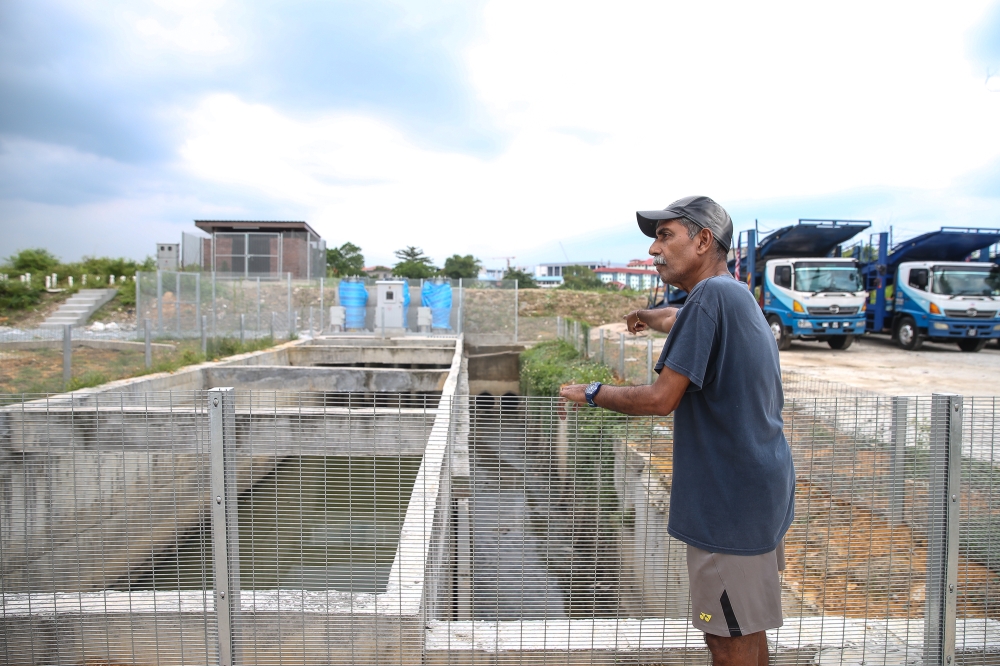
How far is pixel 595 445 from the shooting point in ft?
9.77

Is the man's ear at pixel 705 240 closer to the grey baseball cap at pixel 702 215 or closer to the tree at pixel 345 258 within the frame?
the grey baseball cap at pixel 702 215

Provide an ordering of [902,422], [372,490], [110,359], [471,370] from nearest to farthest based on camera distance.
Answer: [372,490]
[902,422]
[110,359]
[471,370]

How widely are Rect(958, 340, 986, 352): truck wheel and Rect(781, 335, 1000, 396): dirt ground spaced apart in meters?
0.21

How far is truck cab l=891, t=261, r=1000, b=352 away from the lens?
661 inches

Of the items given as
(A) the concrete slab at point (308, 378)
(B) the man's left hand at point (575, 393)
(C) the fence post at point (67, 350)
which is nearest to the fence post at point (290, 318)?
(A) the concrete slab at point (308, 378)

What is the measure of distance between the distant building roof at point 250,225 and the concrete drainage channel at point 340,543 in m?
35.8

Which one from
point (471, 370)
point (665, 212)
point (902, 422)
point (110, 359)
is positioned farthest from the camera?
point (471, 370)

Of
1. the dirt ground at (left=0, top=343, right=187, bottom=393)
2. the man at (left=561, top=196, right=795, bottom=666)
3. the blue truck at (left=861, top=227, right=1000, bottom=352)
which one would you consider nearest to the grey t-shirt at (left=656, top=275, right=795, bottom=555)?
the man at (left=561, top=196, right=795, bottom=666)

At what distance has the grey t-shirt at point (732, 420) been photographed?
1957 mm

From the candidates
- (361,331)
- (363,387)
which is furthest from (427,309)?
(363,387)

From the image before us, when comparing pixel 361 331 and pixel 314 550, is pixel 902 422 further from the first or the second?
pixel 361 331

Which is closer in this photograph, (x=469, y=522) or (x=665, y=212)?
(x=665, y=212)

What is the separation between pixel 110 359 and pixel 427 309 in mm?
12331

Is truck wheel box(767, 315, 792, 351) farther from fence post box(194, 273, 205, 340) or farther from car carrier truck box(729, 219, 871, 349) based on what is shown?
fence post box(194, 273, 205, 340)
